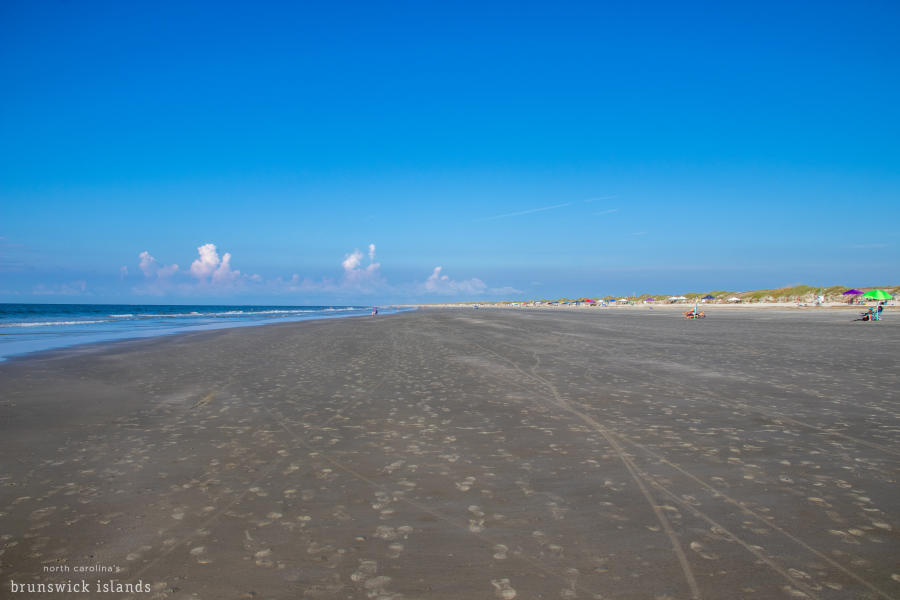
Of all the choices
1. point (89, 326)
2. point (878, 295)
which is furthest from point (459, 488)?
point (878, 295)

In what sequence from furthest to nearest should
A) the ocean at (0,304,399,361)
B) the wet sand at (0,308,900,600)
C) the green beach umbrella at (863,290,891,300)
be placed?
the green beach umbrella at (863,290,891,300)
the ocean at (0,304,399,361)
the wet sand at (0,308,900,600)

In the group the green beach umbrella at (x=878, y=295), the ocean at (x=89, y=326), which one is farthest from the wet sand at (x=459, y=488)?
the green beach umbrella at (x=878, y=295)

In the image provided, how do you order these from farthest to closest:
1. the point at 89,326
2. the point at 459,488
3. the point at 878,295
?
the point at 878,295, the point at 89,326, the point at 459,488

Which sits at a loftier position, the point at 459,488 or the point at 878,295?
the point at 878,295

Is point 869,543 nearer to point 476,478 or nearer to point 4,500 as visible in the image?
point 476,478

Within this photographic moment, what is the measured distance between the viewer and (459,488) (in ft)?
19.7

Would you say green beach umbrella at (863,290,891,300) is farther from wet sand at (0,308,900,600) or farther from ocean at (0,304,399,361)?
ocean at (0,304,399,361)

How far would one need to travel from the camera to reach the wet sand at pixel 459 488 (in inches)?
162

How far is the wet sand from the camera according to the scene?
4.12 m

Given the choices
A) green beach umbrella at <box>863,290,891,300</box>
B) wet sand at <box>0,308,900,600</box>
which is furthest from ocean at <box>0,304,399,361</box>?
green beach umbrella at <box>863,290,891,300</box>

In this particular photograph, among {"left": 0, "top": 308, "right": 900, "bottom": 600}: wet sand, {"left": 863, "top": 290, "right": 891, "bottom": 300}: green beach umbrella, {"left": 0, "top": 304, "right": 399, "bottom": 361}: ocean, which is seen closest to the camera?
{"left": 0, "top": 308, "right": 900, "bottom": 600}: wet sand

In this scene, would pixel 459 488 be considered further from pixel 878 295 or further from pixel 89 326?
pixel 878 295

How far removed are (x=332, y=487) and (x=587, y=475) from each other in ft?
11.0

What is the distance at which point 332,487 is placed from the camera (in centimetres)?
607
